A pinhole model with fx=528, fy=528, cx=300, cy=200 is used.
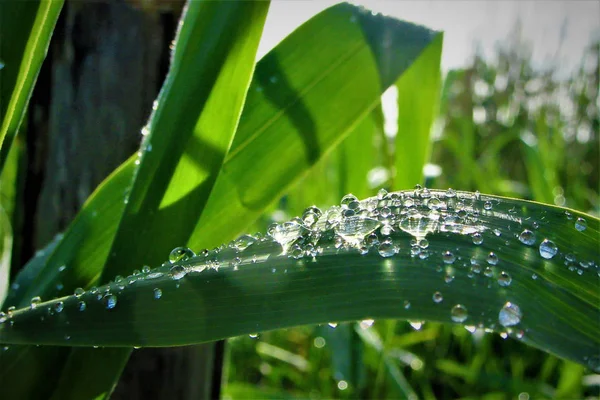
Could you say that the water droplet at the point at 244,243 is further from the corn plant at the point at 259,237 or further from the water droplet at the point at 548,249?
the water droplet at the point at 548,249

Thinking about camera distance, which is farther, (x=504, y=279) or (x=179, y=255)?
(x=179, y=255)

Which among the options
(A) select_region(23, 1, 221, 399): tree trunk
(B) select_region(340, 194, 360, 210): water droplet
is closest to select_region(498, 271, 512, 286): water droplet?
(B) select_region(340, 194, 360, 210): water droplet

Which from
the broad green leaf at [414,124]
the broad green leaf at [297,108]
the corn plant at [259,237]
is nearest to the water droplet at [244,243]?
the corn plant at [259,237]

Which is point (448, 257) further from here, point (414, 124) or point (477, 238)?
point (414, 124)

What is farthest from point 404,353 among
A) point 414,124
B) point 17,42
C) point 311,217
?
point 17,42

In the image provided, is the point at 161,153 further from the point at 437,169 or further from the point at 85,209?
the point at 437,169

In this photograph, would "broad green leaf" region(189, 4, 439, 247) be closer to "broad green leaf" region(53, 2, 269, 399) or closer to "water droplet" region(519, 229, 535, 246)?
"broad green leaf" region(53, 2, 269, 399)
